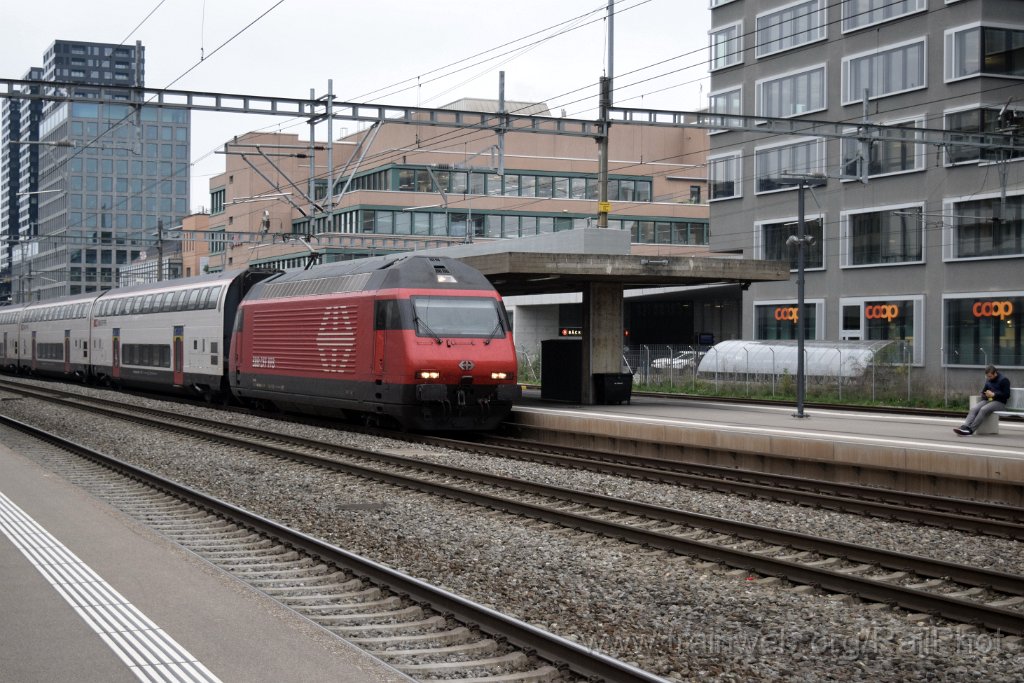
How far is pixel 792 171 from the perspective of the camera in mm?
54781

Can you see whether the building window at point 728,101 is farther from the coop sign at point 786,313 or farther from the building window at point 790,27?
the coop sign at point 786,313

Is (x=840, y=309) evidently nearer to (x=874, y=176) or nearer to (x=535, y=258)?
(x=874, y=176)

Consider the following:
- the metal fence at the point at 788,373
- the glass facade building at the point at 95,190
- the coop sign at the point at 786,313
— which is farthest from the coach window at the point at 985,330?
the glass facade building at the point at 95,190

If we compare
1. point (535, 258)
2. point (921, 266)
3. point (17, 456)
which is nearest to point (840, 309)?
point (921, 266)

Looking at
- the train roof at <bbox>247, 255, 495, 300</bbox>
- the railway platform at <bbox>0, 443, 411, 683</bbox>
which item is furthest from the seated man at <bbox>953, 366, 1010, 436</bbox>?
the railway platform at <bbox>0, 443, 411, 683</bbox>

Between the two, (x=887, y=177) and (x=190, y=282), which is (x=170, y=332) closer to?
(x=190, y=282)

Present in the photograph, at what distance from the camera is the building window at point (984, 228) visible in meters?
45.5

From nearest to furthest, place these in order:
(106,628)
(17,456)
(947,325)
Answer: (106,628), (17,456), (947,325)

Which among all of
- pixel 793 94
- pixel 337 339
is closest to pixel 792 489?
pixel 337 339

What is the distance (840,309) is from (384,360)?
3403cm

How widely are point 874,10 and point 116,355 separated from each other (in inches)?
1348

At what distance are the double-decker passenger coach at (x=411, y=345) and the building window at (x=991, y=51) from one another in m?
30.6

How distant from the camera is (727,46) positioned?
58750 millimetres

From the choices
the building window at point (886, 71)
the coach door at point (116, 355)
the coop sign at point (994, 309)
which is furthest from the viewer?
the building window at point (886, 71)
